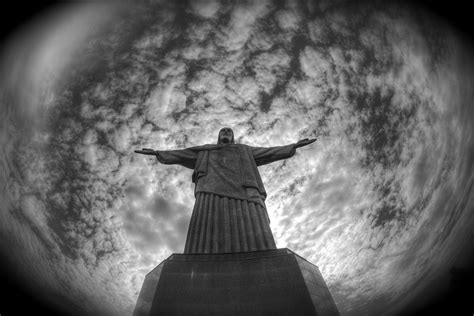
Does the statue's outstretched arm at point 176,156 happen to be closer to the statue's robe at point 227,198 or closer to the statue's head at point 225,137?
the statue's robe at point 227,198

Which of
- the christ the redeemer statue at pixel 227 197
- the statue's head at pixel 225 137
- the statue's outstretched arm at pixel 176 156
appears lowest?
the christ the redeemer statue at pixel 227 197

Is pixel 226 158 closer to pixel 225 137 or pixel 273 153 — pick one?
pixel 225 137

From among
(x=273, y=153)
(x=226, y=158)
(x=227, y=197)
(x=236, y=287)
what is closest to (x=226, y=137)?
(x=226, y=158)

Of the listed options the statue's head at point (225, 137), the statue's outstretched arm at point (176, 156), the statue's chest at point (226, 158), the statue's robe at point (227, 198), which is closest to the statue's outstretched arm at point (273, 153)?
the statue's robe at point (227, 198)

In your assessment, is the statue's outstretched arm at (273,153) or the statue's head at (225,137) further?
the statue's head at (225,137)

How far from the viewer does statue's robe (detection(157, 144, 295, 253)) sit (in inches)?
191

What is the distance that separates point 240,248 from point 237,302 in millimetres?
1435

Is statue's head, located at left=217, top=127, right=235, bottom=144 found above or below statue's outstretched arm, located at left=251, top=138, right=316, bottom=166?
above

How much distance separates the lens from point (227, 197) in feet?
18.6

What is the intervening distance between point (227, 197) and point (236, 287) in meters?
2.45

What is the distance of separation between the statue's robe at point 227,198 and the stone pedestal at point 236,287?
1012 millimetres

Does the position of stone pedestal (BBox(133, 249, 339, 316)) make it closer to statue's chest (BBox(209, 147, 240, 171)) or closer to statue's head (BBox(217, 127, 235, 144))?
statue's chest (BBox(209, 147, 240, 171))

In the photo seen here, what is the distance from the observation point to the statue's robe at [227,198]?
484 centimetres

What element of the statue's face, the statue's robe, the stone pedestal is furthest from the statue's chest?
the stone pedestal
